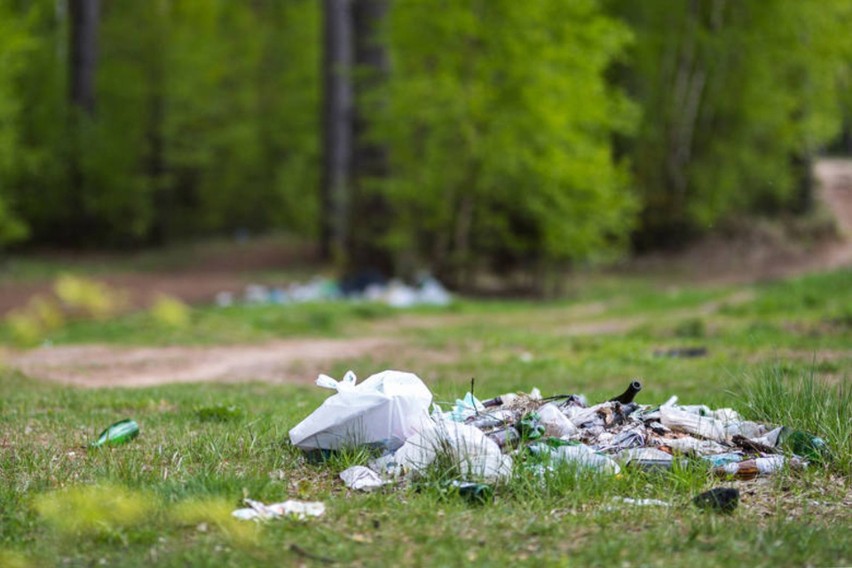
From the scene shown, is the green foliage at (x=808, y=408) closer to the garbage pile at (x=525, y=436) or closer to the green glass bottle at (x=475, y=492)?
the garbage pile at (x=525, y=436)

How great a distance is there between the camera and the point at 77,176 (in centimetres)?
2944

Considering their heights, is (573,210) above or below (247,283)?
above

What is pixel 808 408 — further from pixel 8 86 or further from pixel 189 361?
pixel 8 86

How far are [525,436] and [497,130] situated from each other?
46.2 ft

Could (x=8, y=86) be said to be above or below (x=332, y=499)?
above

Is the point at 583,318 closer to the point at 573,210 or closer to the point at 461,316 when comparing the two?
the point at 461,316

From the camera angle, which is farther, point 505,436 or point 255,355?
point 255,355

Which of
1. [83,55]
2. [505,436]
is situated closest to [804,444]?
[505,436]

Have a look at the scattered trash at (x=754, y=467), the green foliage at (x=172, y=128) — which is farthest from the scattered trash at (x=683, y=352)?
the green foliage at (x=172, y=128)

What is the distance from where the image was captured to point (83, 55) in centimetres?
2933

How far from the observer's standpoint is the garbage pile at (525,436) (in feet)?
17.7

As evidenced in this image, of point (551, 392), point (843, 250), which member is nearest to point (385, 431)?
point (551, 392)

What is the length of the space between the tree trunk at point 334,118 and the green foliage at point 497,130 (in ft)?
16.8

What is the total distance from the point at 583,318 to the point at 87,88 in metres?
17.5
